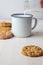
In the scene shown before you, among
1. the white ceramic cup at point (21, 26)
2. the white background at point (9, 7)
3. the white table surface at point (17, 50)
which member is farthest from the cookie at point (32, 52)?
the white background at point (9, 7)

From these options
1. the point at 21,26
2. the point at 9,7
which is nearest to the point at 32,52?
the point at 21,26

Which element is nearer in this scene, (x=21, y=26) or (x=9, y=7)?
(x=21, y=26)

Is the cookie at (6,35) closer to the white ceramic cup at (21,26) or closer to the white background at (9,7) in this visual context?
the white ceramic cup at (21,26)

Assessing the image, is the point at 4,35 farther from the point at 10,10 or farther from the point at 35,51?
the point at 10,10

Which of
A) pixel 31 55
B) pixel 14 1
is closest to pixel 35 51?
pixel 31 55

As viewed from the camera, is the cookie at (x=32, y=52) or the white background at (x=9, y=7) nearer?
the cookie at (x=32, y=52)

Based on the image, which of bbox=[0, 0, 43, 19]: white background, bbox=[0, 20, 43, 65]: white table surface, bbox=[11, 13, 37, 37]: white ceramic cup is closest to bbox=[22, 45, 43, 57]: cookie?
bbox=[0, 20, 43, 65]: white table surface

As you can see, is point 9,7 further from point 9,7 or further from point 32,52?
point 32,52

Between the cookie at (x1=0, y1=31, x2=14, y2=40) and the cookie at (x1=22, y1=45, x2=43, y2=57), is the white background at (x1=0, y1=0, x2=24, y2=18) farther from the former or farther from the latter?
the cookie at (x1=22, y1=45, x2=43, y2=57)

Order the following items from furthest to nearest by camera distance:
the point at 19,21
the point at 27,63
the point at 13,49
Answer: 1. the point at 19,21
2. the point at 13,49
3. the point at 27,63
